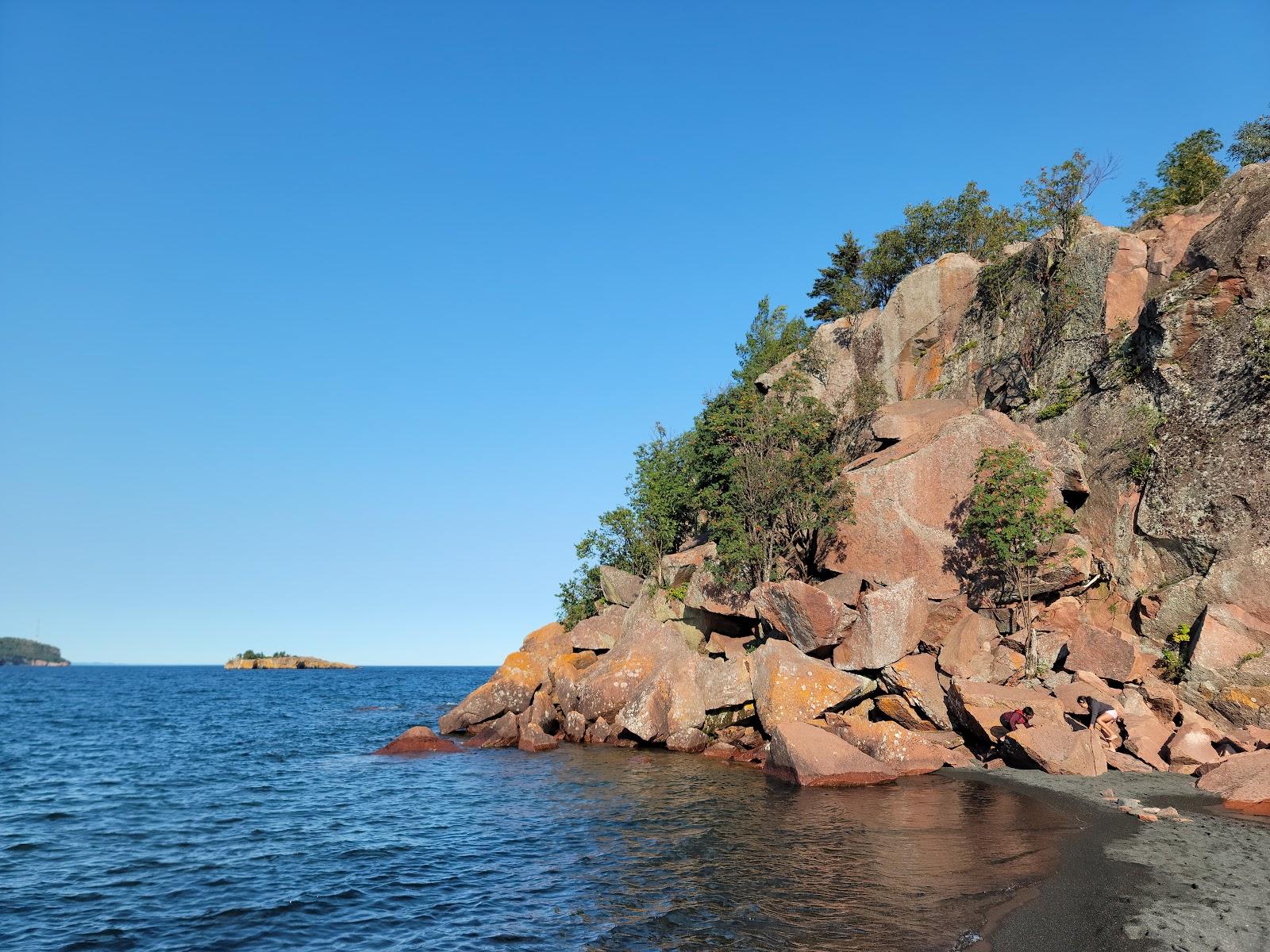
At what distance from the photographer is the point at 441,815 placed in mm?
24953

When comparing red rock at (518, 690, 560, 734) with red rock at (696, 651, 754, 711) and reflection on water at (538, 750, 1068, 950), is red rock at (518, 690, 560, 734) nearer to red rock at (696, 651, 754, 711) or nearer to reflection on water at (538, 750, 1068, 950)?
red rock at (696, 651, 754, 711)

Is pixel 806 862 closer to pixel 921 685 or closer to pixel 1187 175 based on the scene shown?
pixel 921 685

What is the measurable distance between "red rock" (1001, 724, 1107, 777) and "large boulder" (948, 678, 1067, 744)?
1.96 feet

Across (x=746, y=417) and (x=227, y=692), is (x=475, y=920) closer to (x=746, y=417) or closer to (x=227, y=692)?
(x=746, y=417)

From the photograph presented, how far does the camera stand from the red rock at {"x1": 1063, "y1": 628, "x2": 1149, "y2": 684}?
27953 millimetres

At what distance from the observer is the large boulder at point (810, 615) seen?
32781 millimetres

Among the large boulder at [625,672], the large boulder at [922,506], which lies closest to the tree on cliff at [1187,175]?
the large boulder at [922,506]

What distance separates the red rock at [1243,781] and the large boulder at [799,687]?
12029mm

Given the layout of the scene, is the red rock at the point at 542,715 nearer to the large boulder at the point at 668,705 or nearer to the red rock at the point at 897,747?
the large boulder at the point at 668,705

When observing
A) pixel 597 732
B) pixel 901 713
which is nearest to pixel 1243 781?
pixel 901 713

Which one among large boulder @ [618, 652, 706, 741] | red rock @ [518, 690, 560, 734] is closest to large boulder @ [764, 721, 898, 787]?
large boulder @ [618, 652, 706, 741]

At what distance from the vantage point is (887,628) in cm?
3173

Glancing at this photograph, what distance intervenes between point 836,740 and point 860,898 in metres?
12.3

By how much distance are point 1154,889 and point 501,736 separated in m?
31.8
